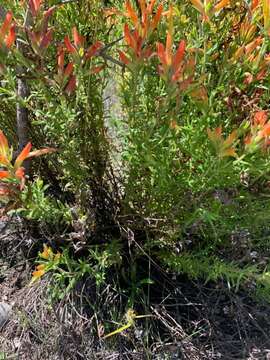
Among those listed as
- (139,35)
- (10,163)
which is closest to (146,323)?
(10,163)

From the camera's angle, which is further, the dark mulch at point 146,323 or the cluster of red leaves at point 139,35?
the dark mulch at point 146,323

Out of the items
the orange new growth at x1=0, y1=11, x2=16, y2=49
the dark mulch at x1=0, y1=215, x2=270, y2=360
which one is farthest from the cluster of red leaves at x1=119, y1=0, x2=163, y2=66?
the dark mulch at x1=0, y1=215, x2=270, y2=360

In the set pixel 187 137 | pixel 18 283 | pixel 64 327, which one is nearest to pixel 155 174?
pixel 187 137

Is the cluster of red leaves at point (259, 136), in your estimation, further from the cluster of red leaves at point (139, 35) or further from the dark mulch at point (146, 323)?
the dark mulch at point (146, 323)

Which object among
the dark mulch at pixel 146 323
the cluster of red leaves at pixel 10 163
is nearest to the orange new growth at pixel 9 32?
the cluster of red leaves at pixel 10 163

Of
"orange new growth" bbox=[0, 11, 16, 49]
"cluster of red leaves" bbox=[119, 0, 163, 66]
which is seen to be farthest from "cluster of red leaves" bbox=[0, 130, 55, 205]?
"cluster of red leaves" bbox=[119, 0, 163, 66]

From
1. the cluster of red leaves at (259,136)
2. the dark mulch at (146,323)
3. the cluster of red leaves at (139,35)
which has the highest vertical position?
the cluster of red leaves at (139,35)

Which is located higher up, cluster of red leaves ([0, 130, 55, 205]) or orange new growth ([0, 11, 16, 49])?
orange new growth ([0, 11, 16, 49])

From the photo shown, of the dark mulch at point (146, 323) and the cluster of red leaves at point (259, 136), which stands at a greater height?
the cluster of red leaves at point (259, 136)

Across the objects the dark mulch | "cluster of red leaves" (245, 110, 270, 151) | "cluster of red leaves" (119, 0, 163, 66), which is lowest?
the dark mulch

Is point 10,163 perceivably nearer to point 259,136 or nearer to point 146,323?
point 259,136

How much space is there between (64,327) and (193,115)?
1.04 metres

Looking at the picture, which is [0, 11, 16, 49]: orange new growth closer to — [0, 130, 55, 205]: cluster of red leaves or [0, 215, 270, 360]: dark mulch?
[0, 130, 55, 205]: cluster of red leaves

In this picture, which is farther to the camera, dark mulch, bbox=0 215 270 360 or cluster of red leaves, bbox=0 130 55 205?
dark mulch, bbox=0 215 270 360
